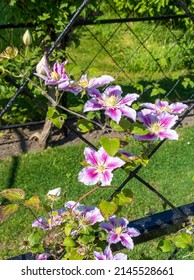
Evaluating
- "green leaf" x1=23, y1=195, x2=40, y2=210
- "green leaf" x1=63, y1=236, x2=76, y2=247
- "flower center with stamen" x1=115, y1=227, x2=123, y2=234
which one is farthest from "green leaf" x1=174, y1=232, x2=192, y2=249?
"green leaf" x1=23, y1=195, x2=40, y2=210

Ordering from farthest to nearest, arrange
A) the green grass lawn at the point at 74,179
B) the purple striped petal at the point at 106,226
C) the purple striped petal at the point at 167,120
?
the green grass lawn at the point at 74,179, the purple striped petal at the point at 106,226, the purple striped petal at the point at 167,120

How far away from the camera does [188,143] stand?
3.68 metres

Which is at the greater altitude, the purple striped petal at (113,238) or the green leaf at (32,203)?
the green leaf at (32,203)

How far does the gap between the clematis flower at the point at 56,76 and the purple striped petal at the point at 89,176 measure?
0.62 ft

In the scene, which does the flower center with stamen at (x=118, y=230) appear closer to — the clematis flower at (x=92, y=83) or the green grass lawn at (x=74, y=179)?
the clematis flower at (x=92, y=83)

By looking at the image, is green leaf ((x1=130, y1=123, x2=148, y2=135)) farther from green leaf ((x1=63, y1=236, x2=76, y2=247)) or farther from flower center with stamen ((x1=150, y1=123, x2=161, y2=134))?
green leaf ((x1=63, y1=236, x2=76, y2=247))

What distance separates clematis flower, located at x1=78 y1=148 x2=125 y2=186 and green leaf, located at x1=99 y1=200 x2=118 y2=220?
65 mm

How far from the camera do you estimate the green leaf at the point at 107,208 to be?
117cm

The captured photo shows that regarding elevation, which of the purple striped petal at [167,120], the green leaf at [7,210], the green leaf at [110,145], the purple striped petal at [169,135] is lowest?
the green leaf at [7,210]

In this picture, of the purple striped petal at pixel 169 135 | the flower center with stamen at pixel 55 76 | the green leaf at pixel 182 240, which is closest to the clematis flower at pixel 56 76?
the flower center with stamen at pixel 55 76

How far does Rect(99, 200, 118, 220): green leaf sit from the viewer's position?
1.17 meters
